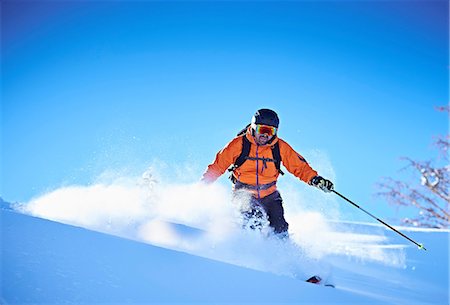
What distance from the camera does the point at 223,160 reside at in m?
5.73

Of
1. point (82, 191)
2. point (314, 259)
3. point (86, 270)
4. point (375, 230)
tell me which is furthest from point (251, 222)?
point (375, 230)

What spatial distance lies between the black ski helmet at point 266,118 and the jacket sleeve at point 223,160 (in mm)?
444

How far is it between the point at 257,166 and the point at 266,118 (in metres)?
0.75

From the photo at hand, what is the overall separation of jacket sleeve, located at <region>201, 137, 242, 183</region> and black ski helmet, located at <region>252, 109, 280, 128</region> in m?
0.44

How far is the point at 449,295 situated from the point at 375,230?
506 centimetres

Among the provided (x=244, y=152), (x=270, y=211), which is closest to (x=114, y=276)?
(x=270, y=211)

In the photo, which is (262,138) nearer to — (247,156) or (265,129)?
Result: (265,129)

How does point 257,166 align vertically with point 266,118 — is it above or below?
below

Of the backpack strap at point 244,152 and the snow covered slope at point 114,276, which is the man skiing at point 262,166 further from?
the snow covered slope at point 114,276

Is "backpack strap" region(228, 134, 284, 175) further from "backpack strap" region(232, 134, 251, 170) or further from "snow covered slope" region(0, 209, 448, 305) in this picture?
"snow covered slope" region(0, 209, 448, 305)

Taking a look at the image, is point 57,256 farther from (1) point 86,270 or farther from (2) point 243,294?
(2) point 243,294

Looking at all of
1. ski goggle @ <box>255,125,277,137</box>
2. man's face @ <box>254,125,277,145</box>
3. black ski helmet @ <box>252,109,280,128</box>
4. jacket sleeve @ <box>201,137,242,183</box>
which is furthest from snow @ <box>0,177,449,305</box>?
black ski helmet @ <box>252,109,280,128</box>

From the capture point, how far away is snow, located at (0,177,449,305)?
94.1 inches

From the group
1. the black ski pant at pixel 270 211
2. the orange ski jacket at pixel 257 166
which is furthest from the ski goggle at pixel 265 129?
the black ski pant at pixel 270 211
